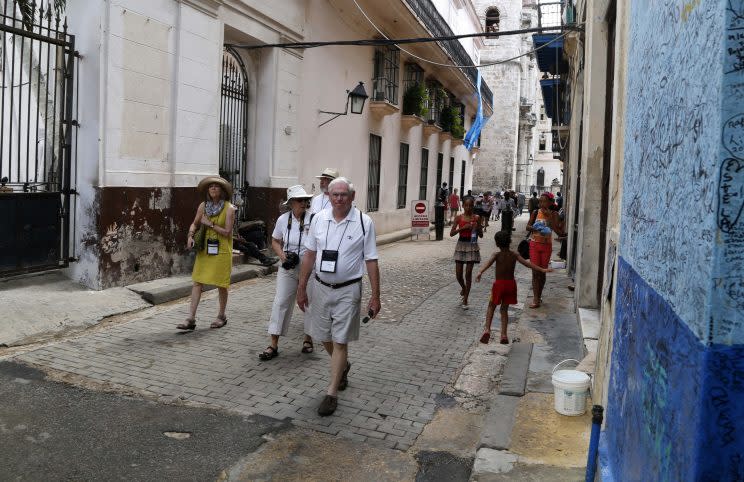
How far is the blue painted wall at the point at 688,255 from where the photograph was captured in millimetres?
1812

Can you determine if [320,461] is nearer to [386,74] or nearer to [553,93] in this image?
[386,74]

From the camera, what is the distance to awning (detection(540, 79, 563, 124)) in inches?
708

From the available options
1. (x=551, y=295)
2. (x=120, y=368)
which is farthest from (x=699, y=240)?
(x=551, y=295)

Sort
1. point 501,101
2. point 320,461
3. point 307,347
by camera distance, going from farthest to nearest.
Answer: point 501,101
point 307,347
point 320,461

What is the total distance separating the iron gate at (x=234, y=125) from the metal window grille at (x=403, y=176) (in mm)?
9106

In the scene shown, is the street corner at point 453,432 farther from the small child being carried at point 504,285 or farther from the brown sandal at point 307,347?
the small child being carried at point 504,285

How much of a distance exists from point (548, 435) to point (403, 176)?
55.1 feet

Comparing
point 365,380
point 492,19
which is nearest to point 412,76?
point 365,380

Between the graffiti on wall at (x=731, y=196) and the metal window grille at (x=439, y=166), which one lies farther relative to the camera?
the metal window grille at (x=439, y=166)

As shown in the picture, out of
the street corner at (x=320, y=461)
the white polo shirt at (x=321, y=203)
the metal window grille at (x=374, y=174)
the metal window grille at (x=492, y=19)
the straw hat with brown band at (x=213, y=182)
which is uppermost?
the metal window grille at (x=492, y=19)

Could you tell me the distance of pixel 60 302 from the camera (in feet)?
24.2

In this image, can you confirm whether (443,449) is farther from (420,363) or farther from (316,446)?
(420,363)

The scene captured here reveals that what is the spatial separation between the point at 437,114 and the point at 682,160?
22476 mm

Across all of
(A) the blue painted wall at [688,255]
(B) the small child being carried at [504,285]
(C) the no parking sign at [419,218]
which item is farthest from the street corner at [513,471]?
(C) the no parking sign at [419,218]
